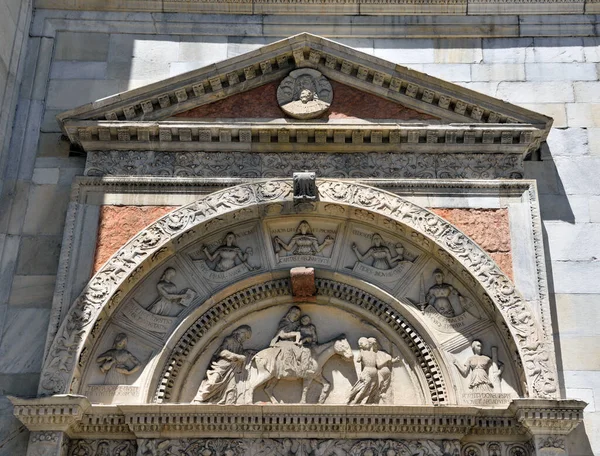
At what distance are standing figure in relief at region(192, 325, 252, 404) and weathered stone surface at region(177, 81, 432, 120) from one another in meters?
3.04

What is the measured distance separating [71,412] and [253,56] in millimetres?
5338

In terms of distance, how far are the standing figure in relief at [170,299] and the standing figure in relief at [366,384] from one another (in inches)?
90.8

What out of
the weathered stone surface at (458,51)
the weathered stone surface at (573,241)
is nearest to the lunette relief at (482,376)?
the weathered stone surface at (573,241)

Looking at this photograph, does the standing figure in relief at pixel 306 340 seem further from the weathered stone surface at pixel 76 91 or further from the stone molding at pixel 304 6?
the stone molding at pixel 304 6

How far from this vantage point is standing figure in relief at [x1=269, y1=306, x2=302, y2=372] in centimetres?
1241

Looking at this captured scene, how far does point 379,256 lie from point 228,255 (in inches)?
76.5

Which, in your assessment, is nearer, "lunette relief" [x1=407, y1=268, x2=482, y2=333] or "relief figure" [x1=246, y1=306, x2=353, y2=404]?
"relief figure" [x1=246, y1=306, x2=353, y2=404]

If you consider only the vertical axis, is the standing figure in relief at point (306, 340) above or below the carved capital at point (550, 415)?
above

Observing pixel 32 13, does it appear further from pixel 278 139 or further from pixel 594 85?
pixel 594 85

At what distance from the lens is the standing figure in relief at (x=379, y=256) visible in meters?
13.0

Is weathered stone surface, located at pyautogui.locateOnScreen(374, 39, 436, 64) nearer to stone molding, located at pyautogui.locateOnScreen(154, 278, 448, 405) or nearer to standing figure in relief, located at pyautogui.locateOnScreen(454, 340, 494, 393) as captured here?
stone molding, located at pyautogui.locateOnScreen(154, 278, 448, 405)

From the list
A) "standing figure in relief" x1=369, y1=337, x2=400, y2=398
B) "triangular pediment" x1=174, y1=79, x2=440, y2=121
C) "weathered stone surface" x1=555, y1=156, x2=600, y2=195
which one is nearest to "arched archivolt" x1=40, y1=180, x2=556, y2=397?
"triangular pediment" x1=174, y1=79, x2=440, y2=121

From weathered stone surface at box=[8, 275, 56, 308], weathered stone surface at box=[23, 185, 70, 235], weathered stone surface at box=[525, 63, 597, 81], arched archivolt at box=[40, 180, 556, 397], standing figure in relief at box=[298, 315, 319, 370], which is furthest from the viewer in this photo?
weathered stone surface at box=[525, 63, 597, 81]

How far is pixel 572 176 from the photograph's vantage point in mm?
13453
